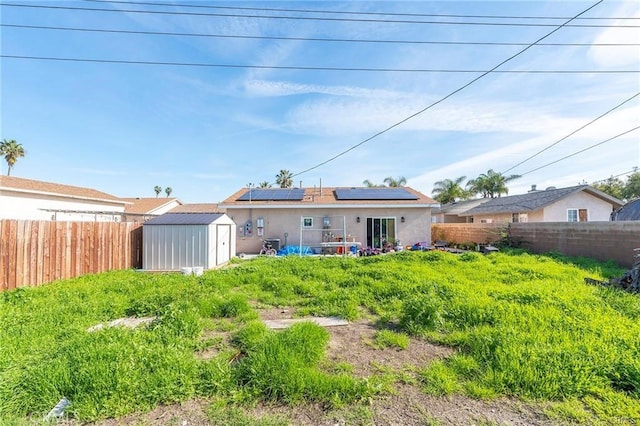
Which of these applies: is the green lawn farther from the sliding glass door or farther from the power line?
the sliding glass door

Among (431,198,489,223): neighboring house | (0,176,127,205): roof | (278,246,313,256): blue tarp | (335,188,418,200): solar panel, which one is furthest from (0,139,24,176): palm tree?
(431,198,489,223): neighboring house

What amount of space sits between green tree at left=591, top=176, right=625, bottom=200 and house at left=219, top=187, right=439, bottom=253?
32.3 m

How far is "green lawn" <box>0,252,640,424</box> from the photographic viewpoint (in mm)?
2467

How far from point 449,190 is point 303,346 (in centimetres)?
3495

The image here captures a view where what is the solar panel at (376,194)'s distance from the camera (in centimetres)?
1555

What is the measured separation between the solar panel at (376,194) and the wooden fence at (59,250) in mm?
10704

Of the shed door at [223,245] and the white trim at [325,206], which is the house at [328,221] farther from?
the shed door at [223,245]

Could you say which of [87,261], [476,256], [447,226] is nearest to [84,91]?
[87,261]

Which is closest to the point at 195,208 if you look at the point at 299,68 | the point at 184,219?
the point at 184,219

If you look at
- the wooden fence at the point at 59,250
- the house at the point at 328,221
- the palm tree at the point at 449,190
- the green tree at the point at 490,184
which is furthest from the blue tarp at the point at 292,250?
the green tree at the point at 490,184

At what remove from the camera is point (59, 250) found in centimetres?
729

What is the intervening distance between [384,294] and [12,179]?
1964 centimetres

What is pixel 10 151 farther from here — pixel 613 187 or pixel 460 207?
pixel 613 187

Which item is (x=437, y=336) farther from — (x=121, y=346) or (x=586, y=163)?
(x=586, y=163)
